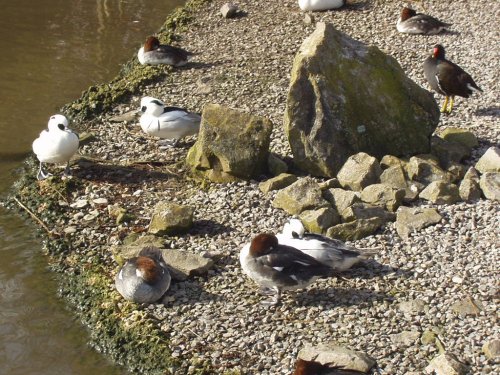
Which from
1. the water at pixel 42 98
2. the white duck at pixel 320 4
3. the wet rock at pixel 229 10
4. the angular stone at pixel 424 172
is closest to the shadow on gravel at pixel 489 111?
the angular stone at pixel 424 172

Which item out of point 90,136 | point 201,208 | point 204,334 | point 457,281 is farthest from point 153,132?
point 457,281

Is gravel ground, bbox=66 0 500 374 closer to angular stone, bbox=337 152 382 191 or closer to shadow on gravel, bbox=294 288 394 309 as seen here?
shadow on gravel, bbox=294 288 394 309

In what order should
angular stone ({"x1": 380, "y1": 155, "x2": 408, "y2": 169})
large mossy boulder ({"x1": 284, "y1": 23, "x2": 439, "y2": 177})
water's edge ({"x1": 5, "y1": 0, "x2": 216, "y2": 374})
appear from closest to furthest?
water's edge ({"x1": 5, "y1": 0, "x2": 216, "y2": 374}) → angular stone ({"x1": 380, "y1": 155, "x2": 408, "y2": 169}) → large mossy boulder ({"x1": 284, "y1": 23, "x2": 439, "y2": 177})

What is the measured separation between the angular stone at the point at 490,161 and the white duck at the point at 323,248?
2243 millimetres

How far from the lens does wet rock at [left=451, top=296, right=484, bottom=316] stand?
24.6 feet

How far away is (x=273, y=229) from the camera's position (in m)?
9.09

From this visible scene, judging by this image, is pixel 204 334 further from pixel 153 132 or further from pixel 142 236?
pixel 153 132

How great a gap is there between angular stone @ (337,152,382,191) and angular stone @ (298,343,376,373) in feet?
9.34

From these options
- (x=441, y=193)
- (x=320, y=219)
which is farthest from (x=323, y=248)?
(x=441, y=193)

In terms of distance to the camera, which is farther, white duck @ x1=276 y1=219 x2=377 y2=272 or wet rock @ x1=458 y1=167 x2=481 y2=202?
wet rock @ x1=458 y1=167 x2=481 y2=202

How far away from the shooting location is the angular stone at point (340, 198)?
9078 mm

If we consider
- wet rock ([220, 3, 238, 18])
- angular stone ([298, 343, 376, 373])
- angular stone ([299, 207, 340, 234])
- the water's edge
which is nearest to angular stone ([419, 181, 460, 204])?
angular stone ([299, 207, 340, 234])

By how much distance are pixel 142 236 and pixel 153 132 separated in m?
2.32

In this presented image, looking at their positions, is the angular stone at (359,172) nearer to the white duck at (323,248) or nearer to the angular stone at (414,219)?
the angular stone at (414,219)
